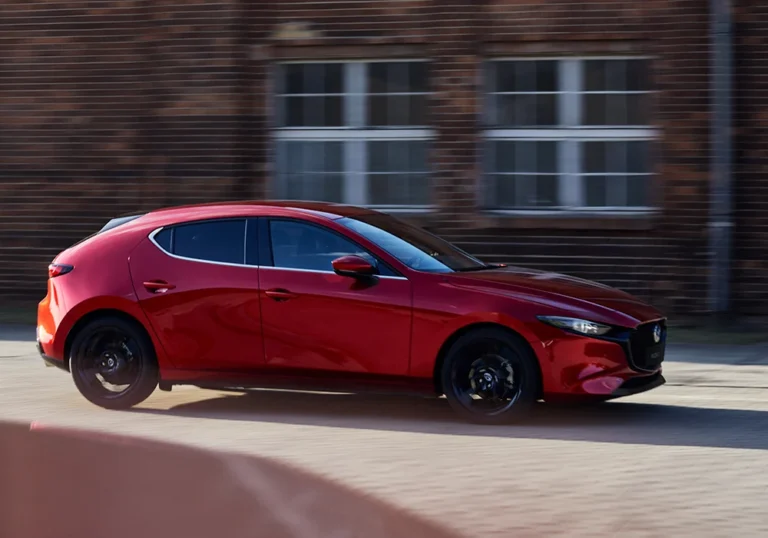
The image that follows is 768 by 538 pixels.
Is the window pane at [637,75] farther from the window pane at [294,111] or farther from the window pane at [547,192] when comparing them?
the window pane at [294,111]

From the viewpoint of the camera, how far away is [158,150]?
55.9 ft

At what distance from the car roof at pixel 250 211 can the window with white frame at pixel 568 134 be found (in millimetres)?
6009

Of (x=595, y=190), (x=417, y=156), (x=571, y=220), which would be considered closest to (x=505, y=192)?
(x=571, y=220)

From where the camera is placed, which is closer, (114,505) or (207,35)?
(114,505)

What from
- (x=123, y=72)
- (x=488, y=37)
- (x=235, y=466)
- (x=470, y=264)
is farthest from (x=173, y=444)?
(x=123, y=72)

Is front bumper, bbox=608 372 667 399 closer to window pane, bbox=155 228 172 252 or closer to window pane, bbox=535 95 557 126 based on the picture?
window pane, bbox=155 228 172 252

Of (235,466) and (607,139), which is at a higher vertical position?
(607,139)

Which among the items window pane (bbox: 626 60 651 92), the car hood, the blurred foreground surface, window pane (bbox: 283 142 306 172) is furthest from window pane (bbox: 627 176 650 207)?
the blurred foreground surface

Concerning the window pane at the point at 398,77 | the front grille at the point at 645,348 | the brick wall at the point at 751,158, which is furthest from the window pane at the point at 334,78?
the front grille at the point at 645,348

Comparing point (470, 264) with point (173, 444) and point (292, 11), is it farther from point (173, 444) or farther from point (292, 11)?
point (292, 11)

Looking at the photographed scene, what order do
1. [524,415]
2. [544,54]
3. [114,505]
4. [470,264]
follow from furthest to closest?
[544,54] < [470,264] < [524,415] < [114,505]

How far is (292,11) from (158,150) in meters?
2.36

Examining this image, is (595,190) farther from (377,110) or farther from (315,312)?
(315,312)

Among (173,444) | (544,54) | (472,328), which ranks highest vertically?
(544,54)
